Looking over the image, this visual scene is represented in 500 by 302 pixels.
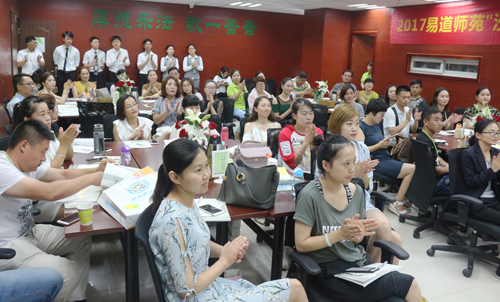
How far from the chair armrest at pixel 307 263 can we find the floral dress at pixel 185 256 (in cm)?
14

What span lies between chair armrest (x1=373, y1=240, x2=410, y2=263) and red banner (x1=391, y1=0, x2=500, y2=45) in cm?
738

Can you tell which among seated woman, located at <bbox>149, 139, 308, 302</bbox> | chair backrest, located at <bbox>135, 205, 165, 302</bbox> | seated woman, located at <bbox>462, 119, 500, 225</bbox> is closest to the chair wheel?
seated woman, located at <bbox>462, 119, 500, 225</bbox>

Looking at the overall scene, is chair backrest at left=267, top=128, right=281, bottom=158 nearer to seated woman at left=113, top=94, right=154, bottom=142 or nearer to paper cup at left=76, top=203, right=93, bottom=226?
seated woman at left=113, top=94, right=154, bottom=142

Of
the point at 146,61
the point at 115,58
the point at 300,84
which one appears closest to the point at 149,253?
the point at 300,84

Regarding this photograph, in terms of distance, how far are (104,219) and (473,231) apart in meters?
3.19

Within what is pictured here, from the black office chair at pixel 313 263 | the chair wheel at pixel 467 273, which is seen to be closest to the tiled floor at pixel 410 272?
the chair wheel at pixel 467 273

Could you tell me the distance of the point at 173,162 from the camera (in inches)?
74.8

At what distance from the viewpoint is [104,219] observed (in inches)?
93.2

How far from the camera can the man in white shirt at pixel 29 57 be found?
8.94m

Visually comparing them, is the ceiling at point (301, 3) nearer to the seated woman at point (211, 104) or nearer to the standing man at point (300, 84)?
the standing man at point (300, 84)

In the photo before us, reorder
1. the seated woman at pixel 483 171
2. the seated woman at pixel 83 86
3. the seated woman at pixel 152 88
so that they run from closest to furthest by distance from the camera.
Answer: the seated woman at pixel 483 171
the seated woman at pixel 83 86
the seated woman at pixel 152 88

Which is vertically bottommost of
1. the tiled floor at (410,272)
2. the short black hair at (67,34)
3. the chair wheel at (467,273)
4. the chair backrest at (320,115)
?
the tiled floor at (410,272)

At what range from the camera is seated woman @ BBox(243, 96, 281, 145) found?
4508mm

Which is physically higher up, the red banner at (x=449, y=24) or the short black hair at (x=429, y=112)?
the red banner at (x=449, y=24)
